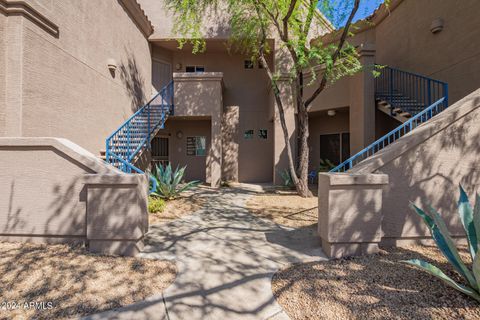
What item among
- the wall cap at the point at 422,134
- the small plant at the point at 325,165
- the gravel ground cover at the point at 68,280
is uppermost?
the wall cap at the point at 422,134

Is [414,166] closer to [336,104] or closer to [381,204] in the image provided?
[381,204]

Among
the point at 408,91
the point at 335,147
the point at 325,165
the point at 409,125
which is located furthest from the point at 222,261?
the point at 335,147

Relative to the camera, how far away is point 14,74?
17.3ft

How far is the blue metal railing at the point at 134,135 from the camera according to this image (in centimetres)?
735

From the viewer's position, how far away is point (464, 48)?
22.5 feet

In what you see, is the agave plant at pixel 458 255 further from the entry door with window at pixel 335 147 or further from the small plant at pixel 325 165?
the entry door with window at pixel 335 147

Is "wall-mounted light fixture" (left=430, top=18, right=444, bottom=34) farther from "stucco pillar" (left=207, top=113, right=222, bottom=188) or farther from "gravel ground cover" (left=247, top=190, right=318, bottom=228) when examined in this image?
"stucco pillar" (left=207, top=113, right=222, bottom=188)

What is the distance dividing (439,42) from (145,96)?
458 inches

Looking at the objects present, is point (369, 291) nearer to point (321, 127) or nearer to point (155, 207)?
point (155, 207)

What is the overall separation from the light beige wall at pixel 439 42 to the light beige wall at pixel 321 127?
293 centimetres

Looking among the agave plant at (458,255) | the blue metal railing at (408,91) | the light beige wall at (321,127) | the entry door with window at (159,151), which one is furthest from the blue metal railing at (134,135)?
the blue metal railing at (408,91)

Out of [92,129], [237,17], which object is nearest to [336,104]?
[237,17]

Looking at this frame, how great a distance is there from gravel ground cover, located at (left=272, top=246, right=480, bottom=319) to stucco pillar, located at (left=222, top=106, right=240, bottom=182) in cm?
932

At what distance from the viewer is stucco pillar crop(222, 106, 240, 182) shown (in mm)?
12742
